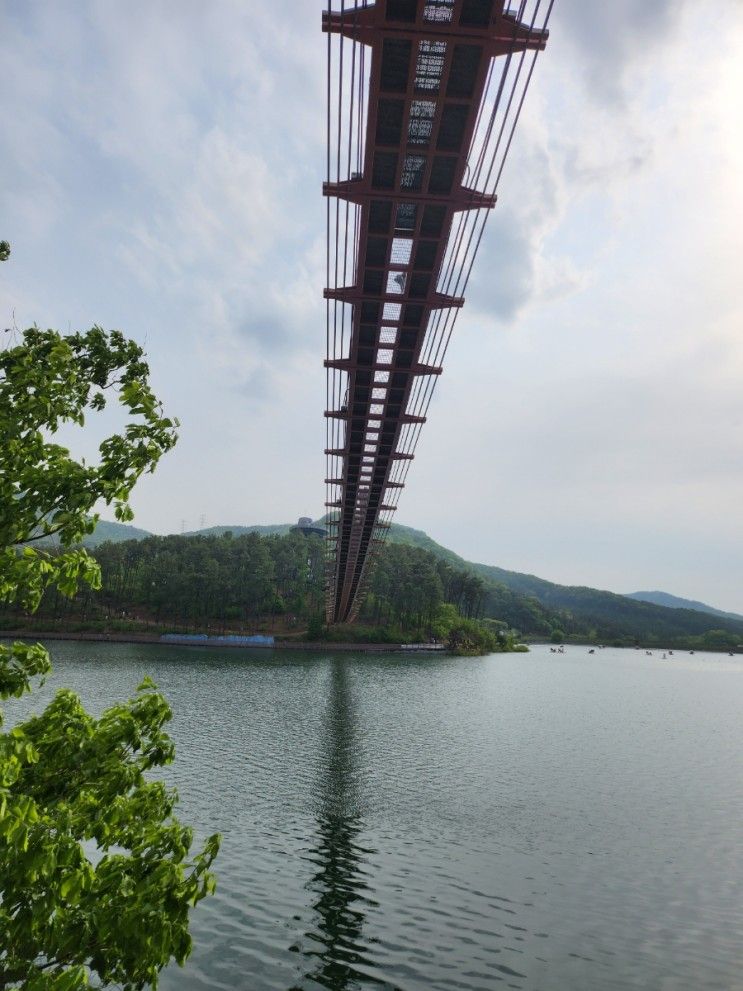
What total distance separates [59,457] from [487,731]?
39.9m

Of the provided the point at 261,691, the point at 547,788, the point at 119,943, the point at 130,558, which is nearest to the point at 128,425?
the point at 119,943

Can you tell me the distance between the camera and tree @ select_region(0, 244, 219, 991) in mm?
5168

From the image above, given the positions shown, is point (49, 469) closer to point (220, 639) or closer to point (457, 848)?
point (457, 848)

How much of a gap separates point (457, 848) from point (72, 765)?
56.5 feet

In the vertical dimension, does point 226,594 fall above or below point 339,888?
above

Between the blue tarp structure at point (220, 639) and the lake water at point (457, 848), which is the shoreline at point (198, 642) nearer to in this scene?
the blue tarp structure at point (220, 639)

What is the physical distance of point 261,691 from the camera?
5384 centimetres

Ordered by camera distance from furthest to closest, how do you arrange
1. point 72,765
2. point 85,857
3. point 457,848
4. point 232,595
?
point 232,595 → point 457,848 → point 72,765 → point 85,857

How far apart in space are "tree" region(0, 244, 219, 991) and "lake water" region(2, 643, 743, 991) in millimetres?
8794

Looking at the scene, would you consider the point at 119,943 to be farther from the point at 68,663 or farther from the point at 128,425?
the point at 68,663

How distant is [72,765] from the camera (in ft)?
21.2

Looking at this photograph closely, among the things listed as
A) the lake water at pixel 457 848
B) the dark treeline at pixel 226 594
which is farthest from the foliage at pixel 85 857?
the dark treeline at pixel 226 594

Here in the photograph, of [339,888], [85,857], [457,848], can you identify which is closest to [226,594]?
[457,848]

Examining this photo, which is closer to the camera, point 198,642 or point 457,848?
point 457,848
